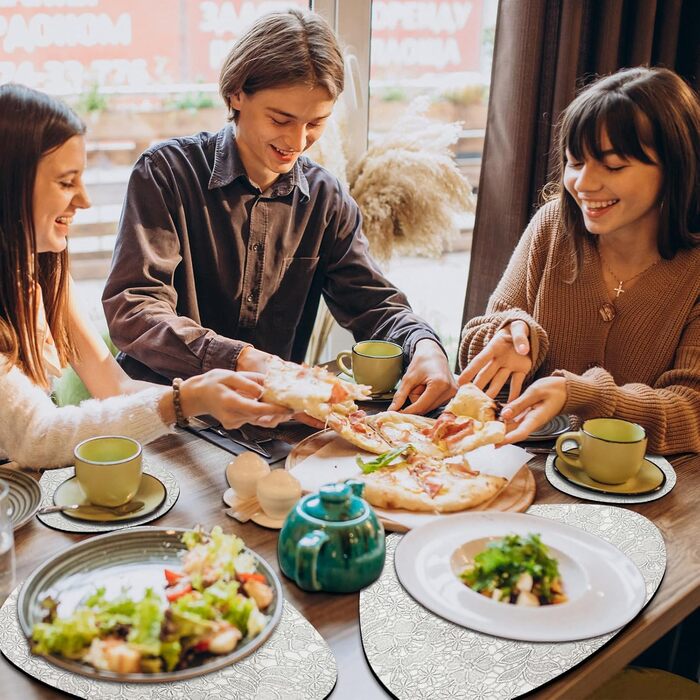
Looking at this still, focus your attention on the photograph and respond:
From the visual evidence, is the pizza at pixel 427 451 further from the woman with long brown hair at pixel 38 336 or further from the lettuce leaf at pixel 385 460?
the woman with long brown hair at pixel 38 336

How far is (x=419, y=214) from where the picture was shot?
2.89 meters

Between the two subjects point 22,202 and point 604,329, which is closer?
point 22,202

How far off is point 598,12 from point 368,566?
2.32 m

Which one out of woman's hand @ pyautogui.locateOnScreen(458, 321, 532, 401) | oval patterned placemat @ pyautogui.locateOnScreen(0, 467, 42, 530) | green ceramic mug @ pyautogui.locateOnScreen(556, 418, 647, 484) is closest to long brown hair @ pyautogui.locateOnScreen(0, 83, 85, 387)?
oval patterned placemat @ pyautogui.locateOnScreen(0, 467, 42, 530)

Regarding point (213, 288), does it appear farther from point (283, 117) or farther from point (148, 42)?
point (148, 42)

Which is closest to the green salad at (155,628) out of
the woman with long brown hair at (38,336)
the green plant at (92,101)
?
the woman with long brown hair at (38,336)

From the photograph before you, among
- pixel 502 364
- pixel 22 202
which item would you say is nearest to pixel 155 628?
pixel 22 202

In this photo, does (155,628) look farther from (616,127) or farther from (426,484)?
(616,127)

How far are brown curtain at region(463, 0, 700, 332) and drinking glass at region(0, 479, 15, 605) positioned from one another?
77.4 inches

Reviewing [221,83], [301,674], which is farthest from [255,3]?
[301,674]

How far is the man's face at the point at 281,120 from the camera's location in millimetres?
2020

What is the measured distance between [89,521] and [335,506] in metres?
0.41

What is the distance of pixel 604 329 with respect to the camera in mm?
2084

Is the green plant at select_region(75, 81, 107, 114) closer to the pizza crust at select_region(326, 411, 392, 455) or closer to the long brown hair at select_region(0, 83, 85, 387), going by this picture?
the long brown hair at select_region(0, 83, 85, 387)
